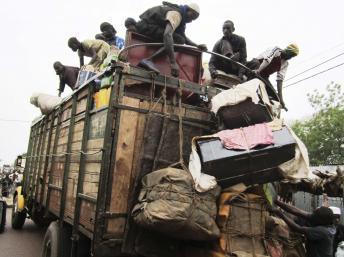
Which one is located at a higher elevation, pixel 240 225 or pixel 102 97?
pixel 102 97

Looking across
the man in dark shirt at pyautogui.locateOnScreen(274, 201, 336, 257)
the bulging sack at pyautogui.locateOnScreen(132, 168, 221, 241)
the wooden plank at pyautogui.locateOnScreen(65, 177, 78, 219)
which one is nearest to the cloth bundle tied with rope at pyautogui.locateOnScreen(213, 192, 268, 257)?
the bulging sack at pyautogui.locateOnScreen(132, 168, 221, 241)

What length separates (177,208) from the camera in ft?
8.89

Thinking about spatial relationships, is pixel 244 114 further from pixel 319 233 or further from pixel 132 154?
pixel 319 233

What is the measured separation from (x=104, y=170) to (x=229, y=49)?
321cm

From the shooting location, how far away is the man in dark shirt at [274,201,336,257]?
154 inches

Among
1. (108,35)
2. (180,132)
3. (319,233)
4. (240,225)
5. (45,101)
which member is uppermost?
(108,35)

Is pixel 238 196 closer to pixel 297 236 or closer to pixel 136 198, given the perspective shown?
pixel 136 198

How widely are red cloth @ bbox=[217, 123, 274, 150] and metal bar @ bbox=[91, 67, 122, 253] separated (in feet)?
3.07

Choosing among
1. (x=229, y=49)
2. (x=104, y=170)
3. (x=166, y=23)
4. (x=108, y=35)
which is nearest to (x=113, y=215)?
(x=104, y=170)

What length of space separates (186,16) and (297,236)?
8.91 feet

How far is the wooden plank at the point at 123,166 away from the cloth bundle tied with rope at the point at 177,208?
25 cm

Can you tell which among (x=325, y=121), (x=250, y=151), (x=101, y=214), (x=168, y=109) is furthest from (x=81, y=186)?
(x=325, y=121)

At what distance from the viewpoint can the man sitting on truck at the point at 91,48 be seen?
639 cm

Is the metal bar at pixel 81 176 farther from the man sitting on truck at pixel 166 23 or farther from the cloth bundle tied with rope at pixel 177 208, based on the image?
the cloth bundle tied with rope at pixel 177 208
